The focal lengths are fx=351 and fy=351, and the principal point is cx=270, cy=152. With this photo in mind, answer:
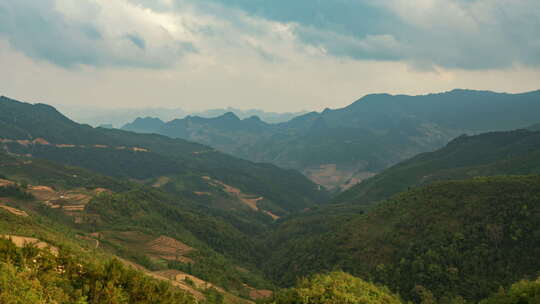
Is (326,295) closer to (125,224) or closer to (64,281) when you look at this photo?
(64,281)

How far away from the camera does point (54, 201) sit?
125 m

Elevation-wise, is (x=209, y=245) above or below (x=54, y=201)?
below

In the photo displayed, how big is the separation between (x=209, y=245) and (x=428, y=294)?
9160cm

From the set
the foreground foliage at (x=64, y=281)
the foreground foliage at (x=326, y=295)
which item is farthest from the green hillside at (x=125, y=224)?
the foreground foliage at (x=326, y=295)

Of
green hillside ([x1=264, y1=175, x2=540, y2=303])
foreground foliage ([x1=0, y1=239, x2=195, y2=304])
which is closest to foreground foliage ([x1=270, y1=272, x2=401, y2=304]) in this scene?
foreground foliage ([x1=0, y1=239, x2=195, y2=304])

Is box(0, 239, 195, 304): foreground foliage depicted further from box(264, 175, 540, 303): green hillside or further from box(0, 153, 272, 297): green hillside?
box(264, 175, 540, 303): green hillside

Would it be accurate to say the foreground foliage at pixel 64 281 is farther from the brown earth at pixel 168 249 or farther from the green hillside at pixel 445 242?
the green hillside at pixel 445 242

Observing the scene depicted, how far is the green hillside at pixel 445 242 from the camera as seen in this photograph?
7831 centimetres

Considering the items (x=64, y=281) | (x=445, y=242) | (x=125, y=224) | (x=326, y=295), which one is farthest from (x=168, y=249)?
(x=64, y=281)

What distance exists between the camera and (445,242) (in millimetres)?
89375

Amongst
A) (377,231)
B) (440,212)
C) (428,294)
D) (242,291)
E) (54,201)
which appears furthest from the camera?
(54,201)

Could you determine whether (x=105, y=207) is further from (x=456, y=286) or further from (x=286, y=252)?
(x=456, y=286)

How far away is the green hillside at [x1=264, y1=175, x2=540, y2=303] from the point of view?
3083 inches

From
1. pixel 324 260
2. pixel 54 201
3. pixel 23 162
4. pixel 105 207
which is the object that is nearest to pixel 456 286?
pixel 324 260
